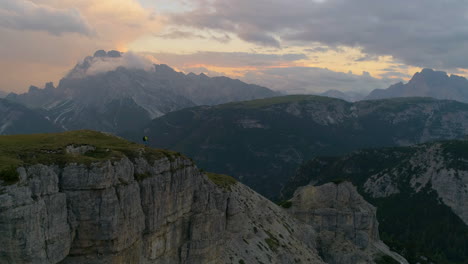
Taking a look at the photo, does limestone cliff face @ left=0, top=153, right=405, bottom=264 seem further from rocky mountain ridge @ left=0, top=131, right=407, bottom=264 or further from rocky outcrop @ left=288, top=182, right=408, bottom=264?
rocky outcrop @ left=288, top=182, right=408, bottom=264

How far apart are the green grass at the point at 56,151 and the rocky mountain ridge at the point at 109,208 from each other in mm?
124

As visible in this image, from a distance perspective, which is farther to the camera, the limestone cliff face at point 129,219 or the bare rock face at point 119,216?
the limestone cliff face at point 129,219

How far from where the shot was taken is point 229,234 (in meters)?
87.2

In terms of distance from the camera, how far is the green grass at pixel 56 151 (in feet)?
135

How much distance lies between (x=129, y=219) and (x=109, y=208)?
4823mm

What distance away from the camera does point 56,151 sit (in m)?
47.8

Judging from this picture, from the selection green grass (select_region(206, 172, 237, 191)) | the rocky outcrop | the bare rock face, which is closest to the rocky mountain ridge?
the bare rock face

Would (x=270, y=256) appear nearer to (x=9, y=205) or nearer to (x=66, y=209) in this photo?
(x=66, y=209)

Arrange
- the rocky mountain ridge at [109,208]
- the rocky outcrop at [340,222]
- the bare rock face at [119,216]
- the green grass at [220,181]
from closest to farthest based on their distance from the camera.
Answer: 1. the bare rock face at [119,216]
2. the rocky mountain ridge at [109,208]
3. the green grass at [220,181]
4. the rocky outcrop at [340,222]

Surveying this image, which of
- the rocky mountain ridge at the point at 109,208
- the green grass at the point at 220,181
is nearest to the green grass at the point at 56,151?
the rocky mountain ridge at the point at 109,208

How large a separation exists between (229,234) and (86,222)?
156 ft

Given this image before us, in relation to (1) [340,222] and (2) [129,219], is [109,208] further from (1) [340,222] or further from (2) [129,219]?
(1) [340,222]

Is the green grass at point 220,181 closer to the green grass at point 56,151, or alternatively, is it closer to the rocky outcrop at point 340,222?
the green grass at point 56,151

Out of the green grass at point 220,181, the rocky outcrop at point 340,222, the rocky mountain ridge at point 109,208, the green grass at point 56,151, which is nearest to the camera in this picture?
the rocky mountain ridge at point 109,208
